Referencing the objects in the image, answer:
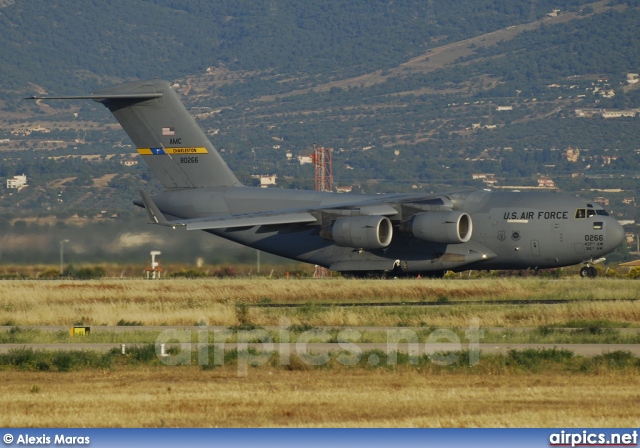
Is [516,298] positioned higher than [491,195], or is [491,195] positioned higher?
[491,195]

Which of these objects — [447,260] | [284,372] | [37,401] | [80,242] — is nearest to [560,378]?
[284,372]

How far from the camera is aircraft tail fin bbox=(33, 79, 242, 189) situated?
40.7 meters

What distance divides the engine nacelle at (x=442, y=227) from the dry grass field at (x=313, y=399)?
1803cm

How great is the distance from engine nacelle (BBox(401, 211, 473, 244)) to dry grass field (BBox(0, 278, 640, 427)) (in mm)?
8524

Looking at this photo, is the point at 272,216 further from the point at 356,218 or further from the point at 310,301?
the point at 310,301

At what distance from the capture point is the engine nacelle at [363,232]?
121 feet

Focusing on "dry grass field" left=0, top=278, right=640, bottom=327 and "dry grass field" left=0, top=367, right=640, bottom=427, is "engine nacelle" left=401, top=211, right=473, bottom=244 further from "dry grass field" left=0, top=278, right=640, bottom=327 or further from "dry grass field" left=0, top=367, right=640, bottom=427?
"dry grass field" left=0, top=367, right=640, bottom=427

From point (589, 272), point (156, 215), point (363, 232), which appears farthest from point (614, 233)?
point (156, 215)

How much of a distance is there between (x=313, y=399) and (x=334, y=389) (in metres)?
0.89

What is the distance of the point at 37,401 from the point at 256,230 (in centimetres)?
2297

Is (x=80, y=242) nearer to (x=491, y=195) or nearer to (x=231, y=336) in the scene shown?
(x=491, y=195)

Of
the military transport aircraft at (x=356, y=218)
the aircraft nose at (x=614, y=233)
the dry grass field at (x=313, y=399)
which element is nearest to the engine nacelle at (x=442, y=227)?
the military transport aircraft at (x=356, y=218)

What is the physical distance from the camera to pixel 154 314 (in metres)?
27.8

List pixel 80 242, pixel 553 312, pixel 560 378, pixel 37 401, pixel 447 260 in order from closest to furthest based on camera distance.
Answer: pixel 37 401 < pixel 560 378 < pixel 553 312 < pixel 447 260 < pixel 80 242
